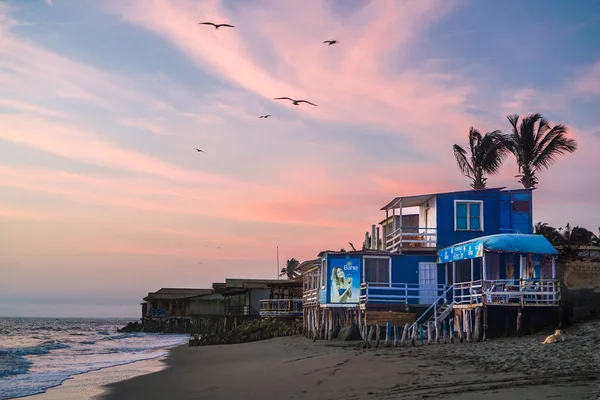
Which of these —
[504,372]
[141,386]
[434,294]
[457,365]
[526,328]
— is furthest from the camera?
[434,294]

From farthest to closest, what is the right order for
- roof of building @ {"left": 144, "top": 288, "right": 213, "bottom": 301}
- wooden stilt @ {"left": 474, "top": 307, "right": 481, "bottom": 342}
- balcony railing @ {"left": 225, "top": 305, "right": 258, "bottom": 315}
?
roof of building @ {"left": 144, "top": 288, "right": 213, "bottom": 301} < balcony railing @ {"left": 225, "top": 305, "right": 258, "bottom": 315} < wooden stilt @ {"left": 474, "top": 307, "right": 481, "bottom": 342}

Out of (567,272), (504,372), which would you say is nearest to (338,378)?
(504,372)

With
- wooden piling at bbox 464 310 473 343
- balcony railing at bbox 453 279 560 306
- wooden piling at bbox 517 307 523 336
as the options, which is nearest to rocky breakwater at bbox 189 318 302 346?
balcony railing at bbox 453 279 560 306

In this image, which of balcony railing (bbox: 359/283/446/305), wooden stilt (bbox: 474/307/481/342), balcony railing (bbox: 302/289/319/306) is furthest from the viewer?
balcony railing (bbox: 302/289/319/306)

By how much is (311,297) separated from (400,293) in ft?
31.2

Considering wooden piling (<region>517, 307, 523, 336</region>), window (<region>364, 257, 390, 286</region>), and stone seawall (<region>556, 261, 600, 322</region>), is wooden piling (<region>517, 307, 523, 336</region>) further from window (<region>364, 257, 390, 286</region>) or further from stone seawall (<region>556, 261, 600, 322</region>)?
stone seawall (<region>556, 261, 600, 322</region>)

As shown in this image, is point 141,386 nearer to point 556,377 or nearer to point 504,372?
point 504,372

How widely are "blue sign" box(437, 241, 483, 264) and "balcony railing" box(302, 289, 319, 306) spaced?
9.21 meters

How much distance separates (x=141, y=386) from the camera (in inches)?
929

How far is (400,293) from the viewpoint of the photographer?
3562 centimetres

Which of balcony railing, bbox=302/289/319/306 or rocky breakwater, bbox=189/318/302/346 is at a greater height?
balcony railing, bbox=302/289/319/306

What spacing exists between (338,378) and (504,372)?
4.58 metres

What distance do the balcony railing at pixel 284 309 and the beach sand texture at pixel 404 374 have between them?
76.2ft

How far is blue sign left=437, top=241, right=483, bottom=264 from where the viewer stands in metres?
30.3
